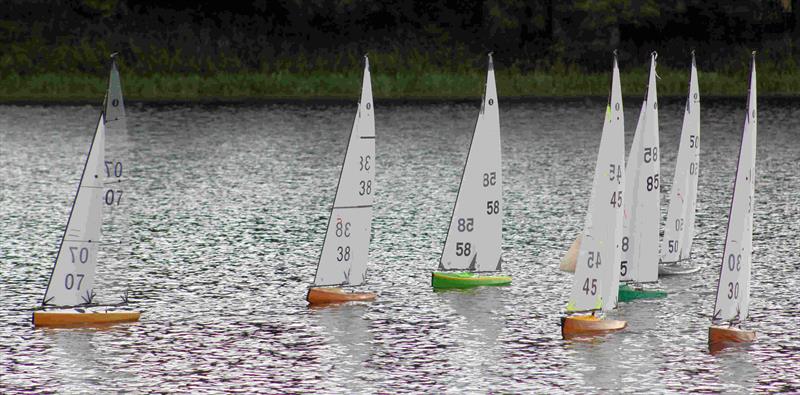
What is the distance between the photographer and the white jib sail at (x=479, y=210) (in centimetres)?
2903

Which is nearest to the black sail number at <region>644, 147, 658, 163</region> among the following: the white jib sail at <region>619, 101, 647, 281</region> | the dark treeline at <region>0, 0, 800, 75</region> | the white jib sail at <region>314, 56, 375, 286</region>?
the white jib sail at <region>619, 101, 647, 281</region>

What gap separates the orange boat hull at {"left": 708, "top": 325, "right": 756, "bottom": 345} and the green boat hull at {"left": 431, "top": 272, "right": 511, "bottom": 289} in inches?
245

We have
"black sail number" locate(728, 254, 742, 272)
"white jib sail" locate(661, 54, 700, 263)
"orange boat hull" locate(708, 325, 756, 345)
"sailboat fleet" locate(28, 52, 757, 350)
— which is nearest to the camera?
"black sail number" locate(728, 254, 742, 272)

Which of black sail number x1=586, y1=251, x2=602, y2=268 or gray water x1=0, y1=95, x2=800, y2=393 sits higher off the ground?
black sail number x1=586, y1=251, x2=602, y2=268

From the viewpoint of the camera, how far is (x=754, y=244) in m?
36.4

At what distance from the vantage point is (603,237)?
25203 mm

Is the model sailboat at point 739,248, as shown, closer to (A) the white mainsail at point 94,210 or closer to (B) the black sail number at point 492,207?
(B) the black sail number at point 492,207

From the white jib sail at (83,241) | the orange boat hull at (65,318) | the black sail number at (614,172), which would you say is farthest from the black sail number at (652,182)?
the orange boat hull at (65,318)

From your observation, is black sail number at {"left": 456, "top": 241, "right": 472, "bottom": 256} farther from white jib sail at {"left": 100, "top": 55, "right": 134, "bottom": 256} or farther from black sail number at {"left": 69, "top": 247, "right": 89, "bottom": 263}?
black sail number at {"left": 69, "top": 247, "right": 89, "bottom": 263}

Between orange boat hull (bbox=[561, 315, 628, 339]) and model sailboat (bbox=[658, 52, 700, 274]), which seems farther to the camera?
model sailboat (bbox=[658, 52, 700, 274])

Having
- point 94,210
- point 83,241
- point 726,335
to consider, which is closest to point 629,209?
point 726,335

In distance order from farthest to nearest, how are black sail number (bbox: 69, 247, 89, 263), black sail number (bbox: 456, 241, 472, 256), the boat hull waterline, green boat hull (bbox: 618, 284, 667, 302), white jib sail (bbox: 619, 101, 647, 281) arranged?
the boat hull waterline, black sail number (bbox: 456, 241, 472, 256), green boat hull (bbox: 618, 284, 667, 302), white jib sail (bbox: 619, 101, 647, 281), black sail number (bbox: 69, 247, 89, 263)

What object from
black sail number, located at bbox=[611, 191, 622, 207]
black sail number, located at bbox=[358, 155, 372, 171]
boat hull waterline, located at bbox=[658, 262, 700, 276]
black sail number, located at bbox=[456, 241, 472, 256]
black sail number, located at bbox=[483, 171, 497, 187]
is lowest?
boat hull waterline, located at bbox=[658, 262, 700, 276]

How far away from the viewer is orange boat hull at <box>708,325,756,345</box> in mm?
24984
